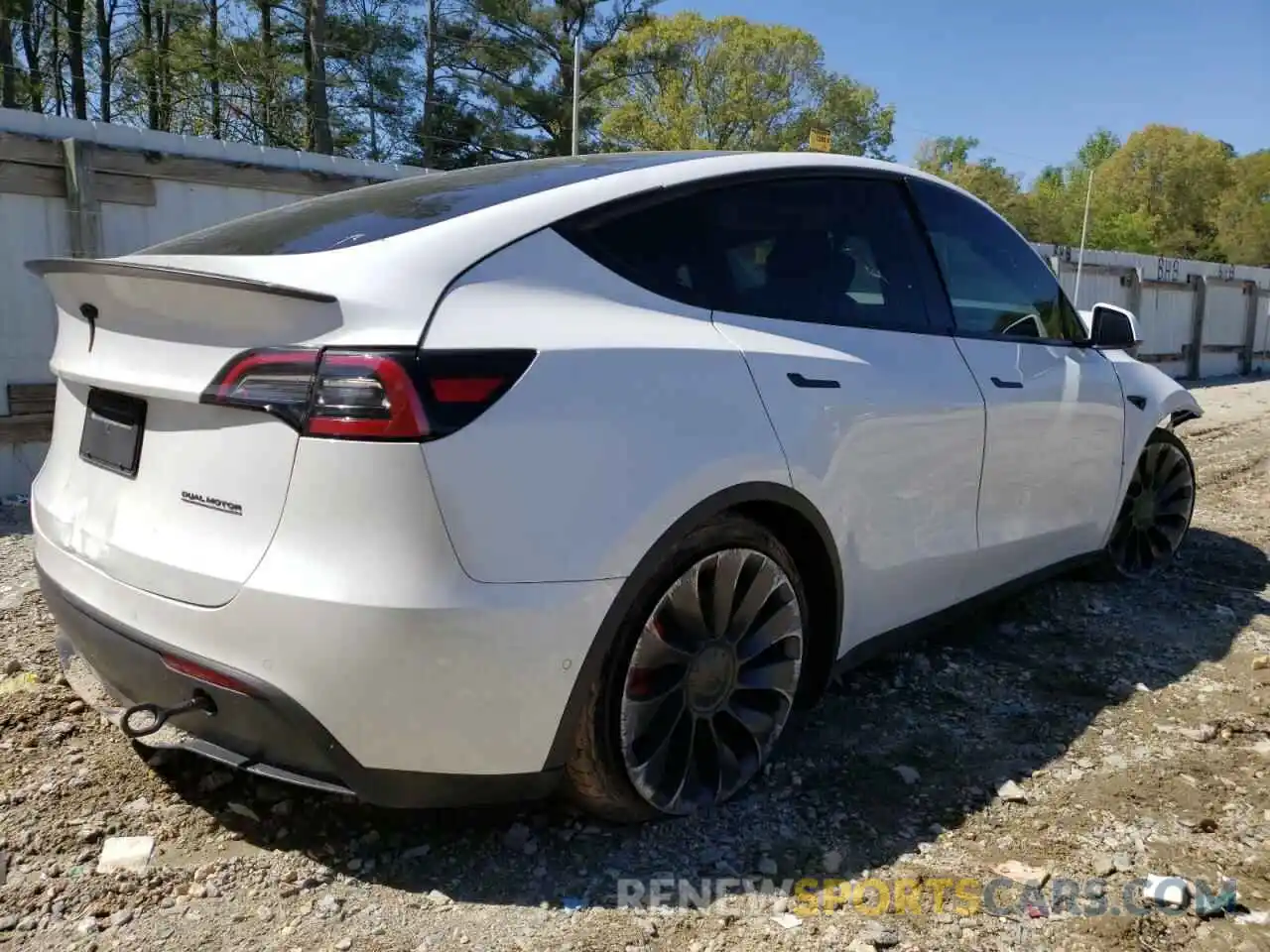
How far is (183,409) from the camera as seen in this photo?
207 cm

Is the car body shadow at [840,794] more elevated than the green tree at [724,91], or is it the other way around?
the green tree at [724,91]

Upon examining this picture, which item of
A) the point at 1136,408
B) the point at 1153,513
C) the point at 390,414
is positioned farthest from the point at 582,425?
the point at 1153,513

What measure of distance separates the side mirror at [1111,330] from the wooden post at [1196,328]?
51.2ft

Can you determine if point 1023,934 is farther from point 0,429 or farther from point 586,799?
point 0,429

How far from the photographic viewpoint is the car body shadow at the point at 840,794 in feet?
7.74

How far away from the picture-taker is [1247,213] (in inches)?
2286

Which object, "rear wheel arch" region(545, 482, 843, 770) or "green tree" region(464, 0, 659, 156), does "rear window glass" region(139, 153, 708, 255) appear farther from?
"green tree" region(464, 0, 659, 156)

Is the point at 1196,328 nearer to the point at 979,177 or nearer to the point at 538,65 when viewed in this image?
the point at 538,65

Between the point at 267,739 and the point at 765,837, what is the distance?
4.04 ft

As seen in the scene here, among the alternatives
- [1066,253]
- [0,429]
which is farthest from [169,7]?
[0,429]

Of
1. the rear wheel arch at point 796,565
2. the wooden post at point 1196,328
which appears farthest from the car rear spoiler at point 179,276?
the wooden post at point 1196,328

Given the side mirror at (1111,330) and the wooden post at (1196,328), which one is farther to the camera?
the wooden post at (1196,328)

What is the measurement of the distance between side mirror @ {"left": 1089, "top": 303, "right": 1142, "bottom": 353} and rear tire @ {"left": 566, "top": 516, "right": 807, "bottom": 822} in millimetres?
2070

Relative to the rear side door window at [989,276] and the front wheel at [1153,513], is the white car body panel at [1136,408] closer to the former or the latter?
the front wheel at [1153,513]
